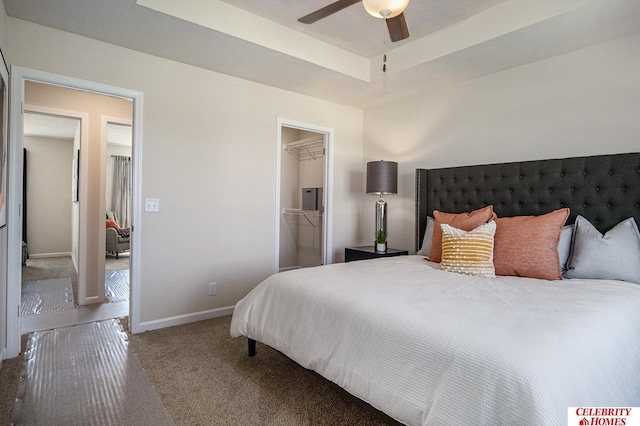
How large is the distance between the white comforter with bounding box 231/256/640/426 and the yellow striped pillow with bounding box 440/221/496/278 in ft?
0.55

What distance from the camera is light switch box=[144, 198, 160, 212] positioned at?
3.12m

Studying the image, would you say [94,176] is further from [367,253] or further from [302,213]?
[367,253]

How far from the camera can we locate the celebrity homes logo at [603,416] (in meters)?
1.11

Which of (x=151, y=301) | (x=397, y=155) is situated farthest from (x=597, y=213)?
(x=151, y=301)

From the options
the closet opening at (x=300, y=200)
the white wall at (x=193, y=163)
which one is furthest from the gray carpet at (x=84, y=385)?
the closet opening at (x=300, y=200)

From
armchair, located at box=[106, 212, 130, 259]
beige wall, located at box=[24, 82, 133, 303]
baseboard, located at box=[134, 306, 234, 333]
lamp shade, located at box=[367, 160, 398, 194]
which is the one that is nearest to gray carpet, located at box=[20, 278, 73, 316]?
beige wall, located at box=[24, 82, 133, 303]

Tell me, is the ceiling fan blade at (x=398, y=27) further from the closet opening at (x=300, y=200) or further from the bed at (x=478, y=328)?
the closet opening at (x=300, y=200)

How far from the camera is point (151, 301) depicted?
317 centimetres

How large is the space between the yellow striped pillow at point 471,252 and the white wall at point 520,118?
3.33 feet

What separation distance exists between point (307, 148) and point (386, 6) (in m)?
3.81

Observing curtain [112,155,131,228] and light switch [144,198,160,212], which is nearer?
light switch [144,198,160,212]

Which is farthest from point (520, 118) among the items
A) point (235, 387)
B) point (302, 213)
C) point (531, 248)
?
point (302, 213)

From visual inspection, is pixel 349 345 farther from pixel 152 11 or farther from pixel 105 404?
pixel 152 11

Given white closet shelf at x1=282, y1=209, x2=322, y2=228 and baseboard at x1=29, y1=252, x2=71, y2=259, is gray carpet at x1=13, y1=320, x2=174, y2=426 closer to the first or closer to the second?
white closet shelf at x1=282, y1=209, x2=322, y2=228
